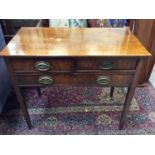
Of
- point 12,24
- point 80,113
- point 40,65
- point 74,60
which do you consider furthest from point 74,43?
point 12,24

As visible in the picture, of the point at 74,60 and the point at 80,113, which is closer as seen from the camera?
the point at 74,60

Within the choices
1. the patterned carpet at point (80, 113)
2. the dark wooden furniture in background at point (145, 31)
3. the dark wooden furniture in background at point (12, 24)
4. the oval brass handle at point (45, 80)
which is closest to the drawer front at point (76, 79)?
the oval brass handle at point (45, 80)

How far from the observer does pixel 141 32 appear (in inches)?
54.7

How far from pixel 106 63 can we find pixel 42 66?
0.36 metres

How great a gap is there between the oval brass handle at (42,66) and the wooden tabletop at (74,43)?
0.06 m

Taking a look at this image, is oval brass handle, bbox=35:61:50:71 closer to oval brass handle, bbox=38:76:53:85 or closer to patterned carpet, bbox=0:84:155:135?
oval brass handle, bbox=38:76:53:85

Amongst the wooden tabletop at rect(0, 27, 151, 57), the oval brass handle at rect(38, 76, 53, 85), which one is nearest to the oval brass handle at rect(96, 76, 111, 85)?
the wooden tabletop at rect(0, 27, 151, 57)

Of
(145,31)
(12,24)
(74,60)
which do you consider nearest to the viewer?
(74,60)

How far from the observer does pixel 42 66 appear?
93 centimetres

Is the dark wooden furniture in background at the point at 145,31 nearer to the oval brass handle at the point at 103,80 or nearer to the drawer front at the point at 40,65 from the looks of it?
the oval brass handle at the point at 103,80

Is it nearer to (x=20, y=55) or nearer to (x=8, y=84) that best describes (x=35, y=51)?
(x=20, y=55)

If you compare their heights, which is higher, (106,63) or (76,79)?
(106,63)

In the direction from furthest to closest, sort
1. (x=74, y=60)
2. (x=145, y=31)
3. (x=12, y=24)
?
(x=12, y=24), (x=145, y=31), (x=74, y=60)

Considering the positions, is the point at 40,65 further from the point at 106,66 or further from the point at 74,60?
the point at 106,66
